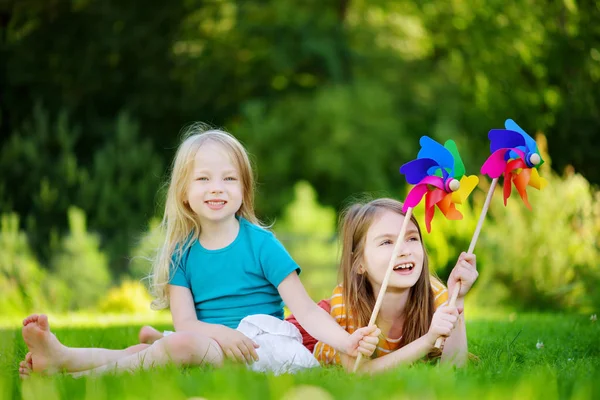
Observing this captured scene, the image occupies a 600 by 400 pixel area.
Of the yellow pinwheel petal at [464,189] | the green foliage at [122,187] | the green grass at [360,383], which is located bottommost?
the green grass at [360,383]

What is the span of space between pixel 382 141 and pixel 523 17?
3480mm

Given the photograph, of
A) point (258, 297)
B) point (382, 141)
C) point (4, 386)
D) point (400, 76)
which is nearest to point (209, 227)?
point (258, 297)

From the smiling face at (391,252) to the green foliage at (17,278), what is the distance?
5.94 meters

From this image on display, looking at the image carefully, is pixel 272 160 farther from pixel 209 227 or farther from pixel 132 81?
pixel 209 227

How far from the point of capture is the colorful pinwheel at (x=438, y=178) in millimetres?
3061

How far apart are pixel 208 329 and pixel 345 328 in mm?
583

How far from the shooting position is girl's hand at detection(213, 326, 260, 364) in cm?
324

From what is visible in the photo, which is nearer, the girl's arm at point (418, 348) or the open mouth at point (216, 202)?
the girl's arm at point (418, 348)

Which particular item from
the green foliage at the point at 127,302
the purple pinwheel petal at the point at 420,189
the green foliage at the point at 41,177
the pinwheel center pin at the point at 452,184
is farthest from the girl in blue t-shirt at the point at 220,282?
the green foliage at the point at 41,177

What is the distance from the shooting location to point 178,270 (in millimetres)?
3684

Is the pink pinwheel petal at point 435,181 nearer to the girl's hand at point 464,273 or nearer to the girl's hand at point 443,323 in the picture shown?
the girl's hand at point 464,273

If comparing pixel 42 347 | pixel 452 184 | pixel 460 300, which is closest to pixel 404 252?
pixel 460 300

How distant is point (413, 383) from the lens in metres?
2.34

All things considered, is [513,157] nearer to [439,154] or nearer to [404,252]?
[439,154]
